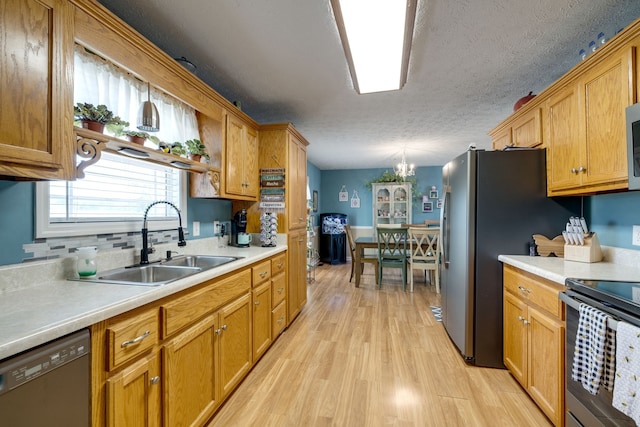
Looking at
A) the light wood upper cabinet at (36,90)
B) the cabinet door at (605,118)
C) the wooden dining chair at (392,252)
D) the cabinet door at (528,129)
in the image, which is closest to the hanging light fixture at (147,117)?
the light wood upper cabinet at (36,90)

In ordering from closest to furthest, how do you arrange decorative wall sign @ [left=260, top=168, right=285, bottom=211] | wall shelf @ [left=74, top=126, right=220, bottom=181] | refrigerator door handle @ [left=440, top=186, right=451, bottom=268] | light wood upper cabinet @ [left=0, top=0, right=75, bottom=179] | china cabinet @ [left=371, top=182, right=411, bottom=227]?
light wood upper cabinet @ [left=0, top=0, right=75, bottom=179] < wall shelf @ [left=74, top=126, right=220, bottom=181] < refrigerator door handle @ [left=440, top=186, right=451, bottom=268] < decorative wall sign @ [left=260, top=168, right=285, bottom=211] < china cabinet @ [left=371, top=182, right=411, bottom=227]

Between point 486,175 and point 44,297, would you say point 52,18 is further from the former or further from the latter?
point 486,175

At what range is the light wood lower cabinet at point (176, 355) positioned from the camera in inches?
36.9

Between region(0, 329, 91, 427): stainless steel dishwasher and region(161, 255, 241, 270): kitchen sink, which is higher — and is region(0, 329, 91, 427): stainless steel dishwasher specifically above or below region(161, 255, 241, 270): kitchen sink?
below

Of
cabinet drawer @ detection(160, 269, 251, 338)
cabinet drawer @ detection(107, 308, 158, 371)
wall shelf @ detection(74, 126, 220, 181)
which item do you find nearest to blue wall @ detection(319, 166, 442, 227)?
cabinet drawer @ detection(160, 269, 251, 338)

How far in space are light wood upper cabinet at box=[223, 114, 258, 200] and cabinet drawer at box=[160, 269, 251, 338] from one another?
84 centimetres

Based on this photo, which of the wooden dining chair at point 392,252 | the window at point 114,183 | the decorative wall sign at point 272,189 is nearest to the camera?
the window at point 114,183

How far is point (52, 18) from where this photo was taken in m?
1.02

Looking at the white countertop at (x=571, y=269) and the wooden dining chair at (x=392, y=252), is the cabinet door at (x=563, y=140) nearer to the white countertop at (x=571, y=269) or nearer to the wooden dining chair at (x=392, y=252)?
the white countertop at (x=571, y=269)

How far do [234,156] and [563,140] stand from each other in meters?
2.49

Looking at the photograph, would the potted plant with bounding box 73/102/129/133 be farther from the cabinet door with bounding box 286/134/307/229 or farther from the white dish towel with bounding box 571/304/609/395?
the white dish towel with bounding box 571/304/609/395

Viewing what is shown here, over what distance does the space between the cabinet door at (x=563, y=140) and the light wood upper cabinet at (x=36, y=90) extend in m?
2.71

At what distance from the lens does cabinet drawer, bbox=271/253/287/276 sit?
2.45 meters

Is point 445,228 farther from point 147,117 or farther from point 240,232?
point 147,117
